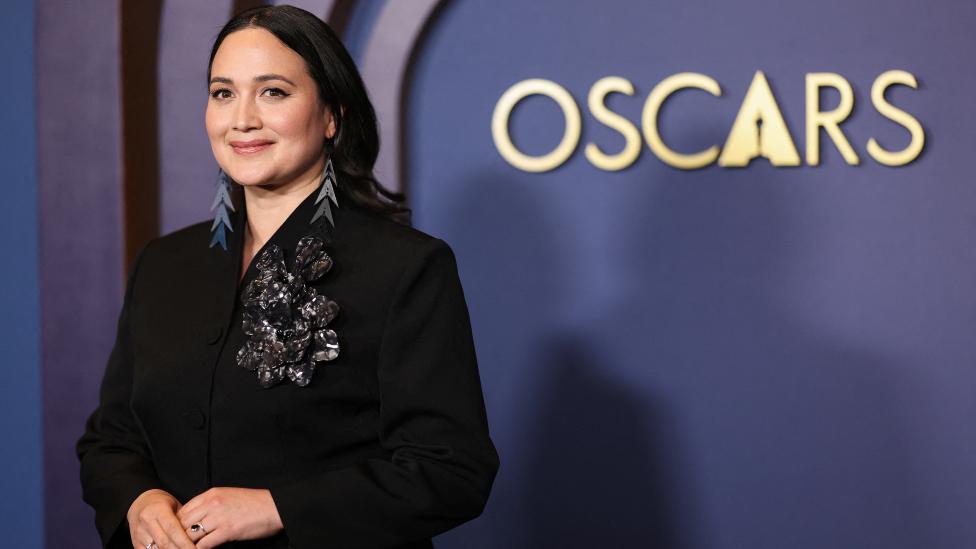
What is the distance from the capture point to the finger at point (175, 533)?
4.64 feet

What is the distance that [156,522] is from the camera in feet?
4.81

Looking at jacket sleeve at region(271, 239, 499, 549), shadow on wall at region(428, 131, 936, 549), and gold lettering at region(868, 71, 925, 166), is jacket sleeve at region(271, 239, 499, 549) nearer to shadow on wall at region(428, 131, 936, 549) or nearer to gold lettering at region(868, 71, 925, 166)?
shadow on wall at region(428, 131, 936, 549)

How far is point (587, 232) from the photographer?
97.7 inches

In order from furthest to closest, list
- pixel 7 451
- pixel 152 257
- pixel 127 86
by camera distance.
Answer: pixel 7 451
pixel 127 86
pixel 152 257

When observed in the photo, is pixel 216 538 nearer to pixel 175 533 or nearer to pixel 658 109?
pixel 175 533

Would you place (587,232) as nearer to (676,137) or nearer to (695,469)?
(676,137)

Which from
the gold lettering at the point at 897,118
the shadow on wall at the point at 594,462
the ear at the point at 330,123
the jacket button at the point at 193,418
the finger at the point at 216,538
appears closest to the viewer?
the finger at the point at 216,538

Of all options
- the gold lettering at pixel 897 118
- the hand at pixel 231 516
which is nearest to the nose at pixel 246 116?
the hand at pixel 231 516

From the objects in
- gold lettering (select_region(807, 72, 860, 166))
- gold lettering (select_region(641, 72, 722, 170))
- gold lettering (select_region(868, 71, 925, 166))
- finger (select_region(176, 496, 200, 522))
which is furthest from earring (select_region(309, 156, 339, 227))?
gold lettering (select_region(868, 71, 925, 166))

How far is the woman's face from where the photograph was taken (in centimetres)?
156

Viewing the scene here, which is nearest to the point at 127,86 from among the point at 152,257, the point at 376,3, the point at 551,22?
the point at 376,3

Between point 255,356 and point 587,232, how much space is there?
1150 mm

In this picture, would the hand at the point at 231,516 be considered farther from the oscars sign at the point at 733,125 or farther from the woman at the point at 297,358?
the oscars sign at the point at 733,125

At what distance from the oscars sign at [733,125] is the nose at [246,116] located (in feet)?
3.19
